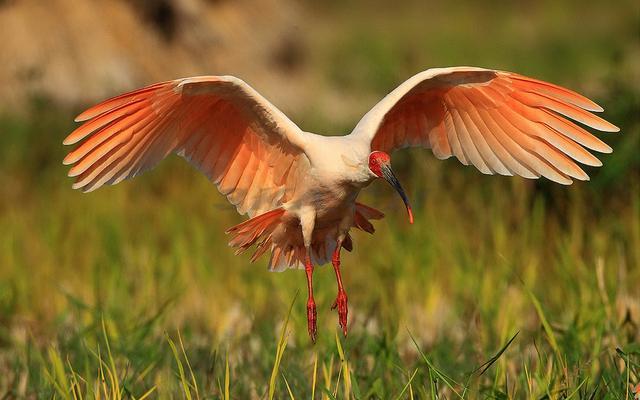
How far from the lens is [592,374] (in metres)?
4.16

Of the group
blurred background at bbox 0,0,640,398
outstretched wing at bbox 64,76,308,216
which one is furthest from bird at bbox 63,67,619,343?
blurred background at bbox 0,0,640,398

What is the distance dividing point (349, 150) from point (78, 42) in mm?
7704

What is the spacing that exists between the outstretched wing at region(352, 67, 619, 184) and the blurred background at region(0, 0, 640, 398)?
0.40 metres

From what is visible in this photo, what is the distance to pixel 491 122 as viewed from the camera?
4.49 m

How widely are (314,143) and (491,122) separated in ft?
2.55

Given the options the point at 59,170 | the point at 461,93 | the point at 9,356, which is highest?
the point at 461,93

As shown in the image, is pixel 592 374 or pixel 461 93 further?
pixel 461 93

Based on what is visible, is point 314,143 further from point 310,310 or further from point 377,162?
point 310,310

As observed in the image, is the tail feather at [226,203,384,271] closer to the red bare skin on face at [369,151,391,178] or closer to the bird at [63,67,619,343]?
the bird at [63,67,619,343]

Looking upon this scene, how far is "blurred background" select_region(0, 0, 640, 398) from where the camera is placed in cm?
427

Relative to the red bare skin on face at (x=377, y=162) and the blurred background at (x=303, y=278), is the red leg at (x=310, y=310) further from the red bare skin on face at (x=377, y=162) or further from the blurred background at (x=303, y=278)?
the red bare skin on face at (x=377, y=162)

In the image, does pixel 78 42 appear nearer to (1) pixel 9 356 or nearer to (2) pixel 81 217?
(2) pixel 81 217

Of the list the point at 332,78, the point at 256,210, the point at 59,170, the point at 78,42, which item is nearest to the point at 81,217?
the point at 59,170

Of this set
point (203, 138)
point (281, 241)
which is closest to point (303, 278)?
point (281, 241)
